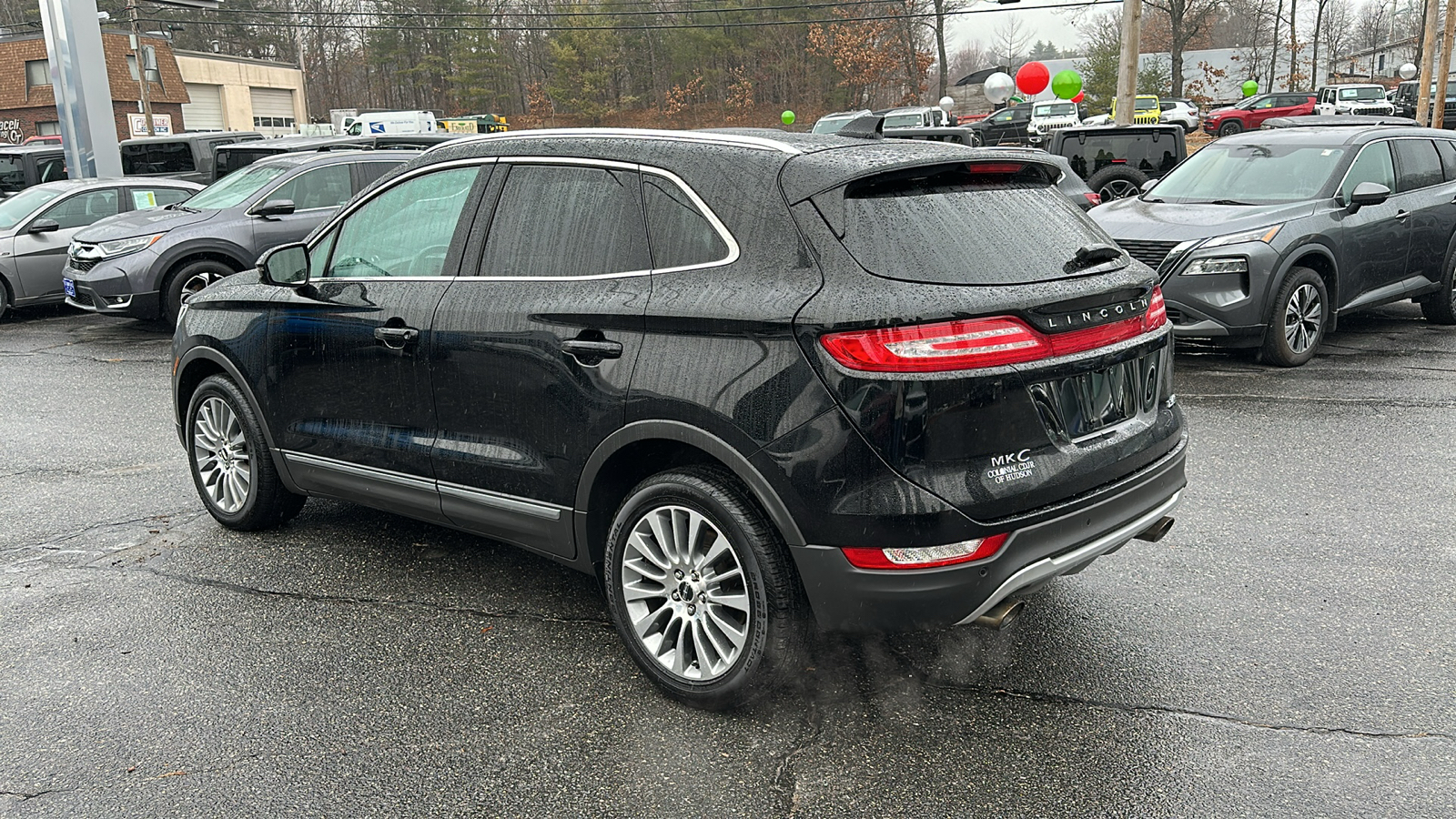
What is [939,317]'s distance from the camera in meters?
3.04

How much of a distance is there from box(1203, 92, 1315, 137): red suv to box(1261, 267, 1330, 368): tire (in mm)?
38417

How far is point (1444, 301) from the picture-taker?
10.1 m

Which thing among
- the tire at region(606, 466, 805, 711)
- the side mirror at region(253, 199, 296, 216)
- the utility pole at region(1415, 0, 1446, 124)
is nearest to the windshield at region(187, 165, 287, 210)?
the side mirror at region(253, 199, 296, 216)

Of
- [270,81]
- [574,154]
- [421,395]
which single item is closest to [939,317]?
[574,154]

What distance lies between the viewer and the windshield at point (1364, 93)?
149 ft

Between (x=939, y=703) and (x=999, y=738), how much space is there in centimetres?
26

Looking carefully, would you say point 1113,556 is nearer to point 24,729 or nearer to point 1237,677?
point 1237,677

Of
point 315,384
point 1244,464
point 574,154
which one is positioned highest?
point 574,154

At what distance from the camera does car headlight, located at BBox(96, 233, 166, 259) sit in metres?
11.6

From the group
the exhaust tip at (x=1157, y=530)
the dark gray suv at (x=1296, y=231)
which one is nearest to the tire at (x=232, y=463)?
the exhaust tip at (x=1157, y=530)

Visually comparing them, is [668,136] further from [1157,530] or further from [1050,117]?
[1050,117]

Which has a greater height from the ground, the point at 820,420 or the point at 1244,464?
the point at 820,420

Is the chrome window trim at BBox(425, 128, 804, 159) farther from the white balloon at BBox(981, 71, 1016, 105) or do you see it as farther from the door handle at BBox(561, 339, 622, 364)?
the white balloon at BBox(981, 71, 1016, 105)

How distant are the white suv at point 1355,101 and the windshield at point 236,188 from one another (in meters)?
38.2
